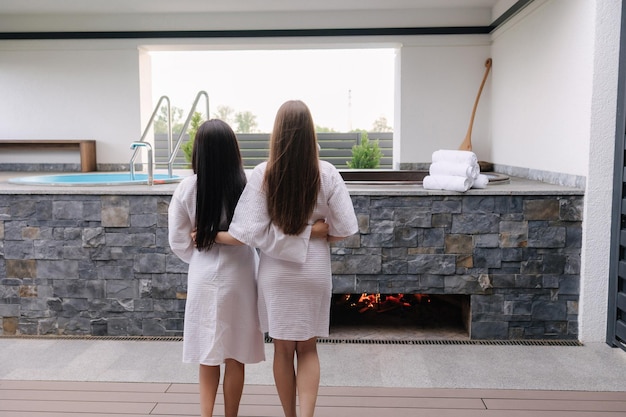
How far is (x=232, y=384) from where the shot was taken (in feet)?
7.75

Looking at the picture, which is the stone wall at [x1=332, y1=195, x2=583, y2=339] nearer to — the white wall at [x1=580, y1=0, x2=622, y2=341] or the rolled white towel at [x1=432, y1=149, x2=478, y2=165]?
the white wall at [x1=580, y1=0, x2=622, y2=341]

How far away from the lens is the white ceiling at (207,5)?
19.9 ft

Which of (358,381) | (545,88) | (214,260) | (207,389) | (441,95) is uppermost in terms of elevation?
(441,95)

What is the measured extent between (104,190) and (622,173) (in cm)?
292

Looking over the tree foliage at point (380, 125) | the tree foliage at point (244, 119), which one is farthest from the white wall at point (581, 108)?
the tree foliage at point (244, 119)

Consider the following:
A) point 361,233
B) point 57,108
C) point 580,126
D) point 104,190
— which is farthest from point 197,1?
point 580,126

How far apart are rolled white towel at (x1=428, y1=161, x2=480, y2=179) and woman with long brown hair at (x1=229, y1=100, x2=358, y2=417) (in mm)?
1593

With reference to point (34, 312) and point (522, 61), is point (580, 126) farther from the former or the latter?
point (34, 312)

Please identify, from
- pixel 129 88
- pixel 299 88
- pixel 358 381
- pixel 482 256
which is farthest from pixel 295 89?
pixel 358 381

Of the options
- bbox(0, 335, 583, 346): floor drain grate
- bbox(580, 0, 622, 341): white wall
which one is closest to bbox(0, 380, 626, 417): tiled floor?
bbox(0, 335, 583, 346): floor drain grate

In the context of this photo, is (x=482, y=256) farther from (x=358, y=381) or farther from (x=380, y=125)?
(x=380, y=125)

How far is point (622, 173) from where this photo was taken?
3391 millimetres

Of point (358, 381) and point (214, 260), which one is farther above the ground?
point (214, 260)

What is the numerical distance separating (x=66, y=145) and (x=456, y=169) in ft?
15.0
